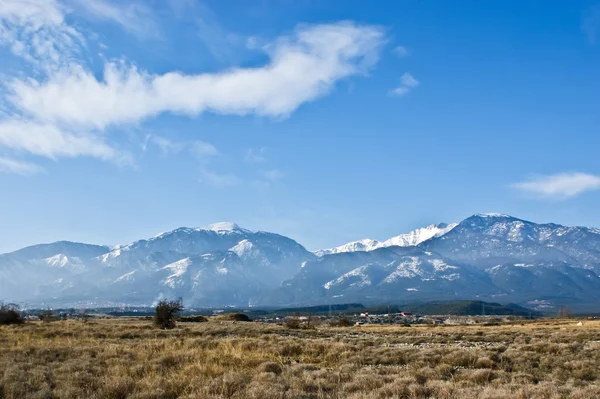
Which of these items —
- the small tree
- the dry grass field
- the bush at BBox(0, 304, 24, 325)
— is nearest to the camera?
the dry grass field

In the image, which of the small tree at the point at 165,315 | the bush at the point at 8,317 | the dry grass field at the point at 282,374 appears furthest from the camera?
the bush at the point at 8,317

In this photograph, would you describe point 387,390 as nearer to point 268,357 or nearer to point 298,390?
point 298,390

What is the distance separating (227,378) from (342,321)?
8410 centimetres

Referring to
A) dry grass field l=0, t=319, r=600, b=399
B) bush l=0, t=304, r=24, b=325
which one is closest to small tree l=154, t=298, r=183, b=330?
bush l=0, t=304, r=24, b=325

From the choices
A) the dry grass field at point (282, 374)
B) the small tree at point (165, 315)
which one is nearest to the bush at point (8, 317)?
Answer: the small tree at point (165, 315)

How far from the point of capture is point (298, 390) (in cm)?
1130

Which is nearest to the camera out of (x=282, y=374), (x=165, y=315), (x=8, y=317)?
(x=282, y=374)

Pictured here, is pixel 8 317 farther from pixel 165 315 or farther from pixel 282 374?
pixel 282 374

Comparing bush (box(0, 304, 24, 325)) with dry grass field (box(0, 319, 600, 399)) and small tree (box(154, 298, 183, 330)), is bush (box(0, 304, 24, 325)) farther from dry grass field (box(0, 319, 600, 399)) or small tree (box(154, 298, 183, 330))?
dry grass field (box(0, 319, 600, 399))

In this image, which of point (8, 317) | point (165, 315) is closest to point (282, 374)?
point (165, 315)

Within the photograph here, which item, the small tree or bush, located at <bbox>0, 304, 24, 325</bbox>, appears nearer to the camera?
the small tree

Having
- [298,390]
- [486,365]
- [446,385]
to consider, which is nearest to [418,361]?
[486,365]

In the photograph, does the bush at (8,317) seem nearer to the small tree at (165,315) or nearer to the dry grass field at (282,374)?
the small tree at (165,315)

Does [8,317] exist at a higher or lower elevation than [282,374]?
lower
